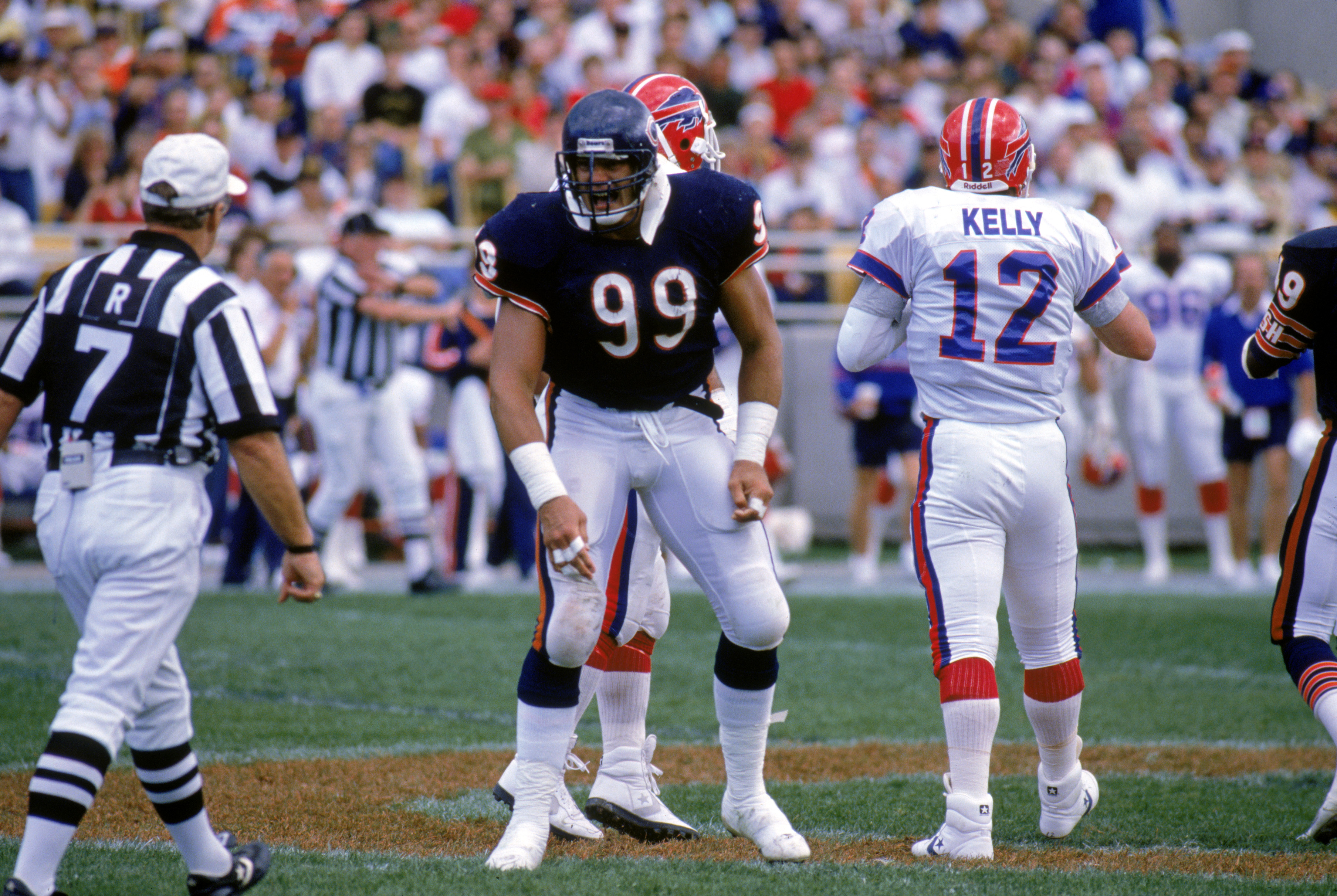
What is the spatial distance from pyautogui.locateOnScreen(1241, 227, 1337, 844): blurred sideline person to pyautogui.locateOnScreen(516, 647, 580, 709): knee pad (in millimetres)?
2048

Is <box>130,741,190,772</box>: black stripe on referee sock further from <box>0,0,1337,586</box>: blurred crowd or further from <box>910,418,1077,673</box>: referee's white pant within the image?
<box>0,0,1337,586</box>: blurred crowd

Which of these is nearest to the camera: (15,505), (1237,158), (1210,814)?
(1210,814)

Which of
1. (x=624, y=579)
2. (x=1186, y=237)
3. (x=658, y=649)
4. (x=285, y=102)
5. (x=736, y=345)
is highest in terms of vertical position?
(x=285, y=102)

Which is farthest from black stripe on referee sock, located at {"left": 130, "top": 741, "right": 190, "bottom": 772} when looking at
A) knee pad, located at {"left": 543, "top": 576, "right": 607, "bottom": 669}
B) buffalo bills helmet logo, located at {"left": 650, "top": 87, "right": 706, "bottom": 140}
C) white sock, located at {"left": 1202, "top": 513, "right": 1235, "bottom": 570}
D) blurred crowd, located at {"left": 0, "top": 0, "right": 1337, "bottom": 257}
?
blurred crowd, located at {"left": 0, "top": 0, "right": 1337, "bottom": 257}

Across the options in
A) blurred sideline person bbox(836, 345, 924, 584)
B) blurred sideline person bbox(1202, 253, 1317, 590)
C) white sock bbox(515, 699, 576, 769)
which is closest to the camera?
white sock bbox(515, 699, 576, 769)

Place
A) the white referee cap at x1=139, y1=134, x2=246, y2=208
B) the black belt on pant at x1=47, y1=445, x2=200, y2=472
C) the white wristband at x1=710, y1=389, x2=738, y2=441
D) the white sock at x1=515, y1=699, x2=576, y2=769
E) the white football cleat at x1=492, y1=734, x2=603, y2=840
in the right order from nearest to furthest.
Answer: the black belt on pant at x1=47, y1=445, x2=200, y2=472 < the white referee cap at x1=139, y1=134, x2=246, y2=208 < the white sock at x1=515, y1=699, x2=576, y2=769 < the white wristband at x1=710, y1=389, x2=738, y2=441 < the white football cleat at x1=492, y1=734, x2=603, y2=840

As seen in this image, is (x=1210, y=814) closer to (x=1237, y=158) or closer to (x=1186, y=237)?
(x=1186, y=237)

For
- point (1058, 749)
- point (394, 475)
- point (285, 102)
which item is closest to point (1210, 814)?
point (1058, 749)

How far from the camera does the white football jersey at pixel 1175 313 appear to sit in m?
10.6

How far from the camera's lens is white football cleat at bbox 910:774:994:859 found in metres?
3.83

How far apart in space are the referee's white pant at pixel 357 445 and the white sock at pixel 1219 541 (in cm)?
559

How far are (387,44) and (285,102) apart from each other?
3.75 feet

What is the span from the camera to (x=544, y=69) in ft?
47.0

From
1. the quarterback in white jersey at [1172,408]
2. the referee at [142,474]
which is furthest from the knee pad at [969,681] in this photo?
the quarterback in white jersey at [1172,408]
